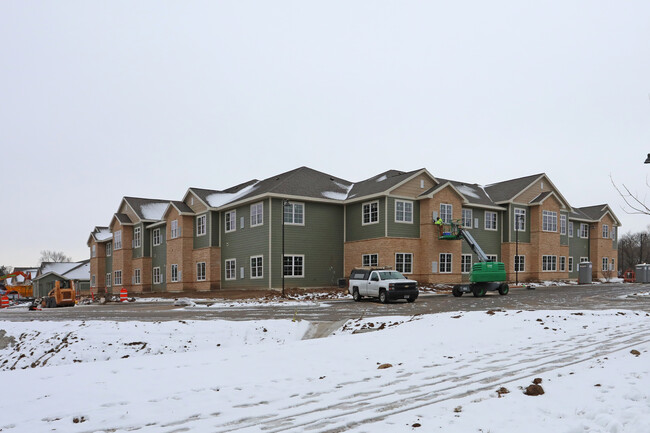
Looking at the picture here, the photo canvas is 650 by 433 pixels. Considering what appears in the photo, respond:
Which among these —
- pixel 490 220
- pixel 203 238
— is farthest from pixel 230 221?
pixel 490 220

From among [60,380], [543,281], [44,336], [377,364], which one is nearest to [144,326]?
[44,336]

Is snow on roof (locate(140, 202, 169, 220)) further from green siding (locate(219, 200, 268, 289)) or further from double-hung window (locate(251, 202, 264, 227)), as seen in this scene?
double-hung window (locate(251, 202, 264, 227))

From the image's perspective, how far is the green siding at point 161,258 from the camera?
5159 cm

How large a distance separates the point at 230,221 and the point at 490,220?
23.2m

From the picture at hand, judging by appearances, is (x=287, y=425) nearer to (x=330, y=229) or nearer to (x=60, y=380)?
(x=60, y=380)

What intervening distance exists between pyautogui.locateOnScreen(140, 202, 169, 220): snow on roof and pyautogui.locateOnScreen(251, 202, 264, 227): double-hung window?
19.3 meters

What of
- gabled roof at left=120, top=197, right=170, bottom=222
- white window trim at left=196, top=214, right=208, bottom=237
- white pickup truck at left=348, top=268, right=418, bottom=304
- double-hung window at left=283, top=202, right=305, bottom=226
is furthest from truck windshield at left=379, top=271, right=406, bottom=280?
gabled roof at left=120, top=197, right=170, bottom=222

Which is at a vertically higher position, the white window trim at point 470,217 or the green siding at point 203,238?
the white window trim at point 470,217

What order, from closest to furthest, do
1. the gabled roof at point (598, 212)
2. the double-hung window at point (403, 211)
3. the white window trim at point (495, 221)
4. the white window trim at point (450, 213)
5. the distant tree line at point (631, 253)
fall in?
1. the double-hung window at point (403, 211)
2. the white window trim at point (450, 213)
3. the white window trim at point (495, 221)
4. the gabled roof at point (598, 212)
5. the distant tree line at point (631, 253)

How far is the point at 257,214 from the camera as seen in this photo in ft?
132

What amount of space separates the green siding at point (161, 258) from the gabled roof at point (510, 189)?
104ft

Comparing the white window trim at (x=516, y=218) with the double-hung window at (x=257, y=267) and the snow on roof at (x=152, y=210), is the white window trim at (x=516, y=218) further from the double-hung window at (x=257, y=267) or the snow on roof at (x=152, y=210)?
the snow on roof at (x=152, y=210)

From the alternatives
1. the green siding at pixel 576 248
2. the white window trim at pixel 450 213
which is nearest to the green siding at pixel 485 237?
the white window trim at pixel 450 213

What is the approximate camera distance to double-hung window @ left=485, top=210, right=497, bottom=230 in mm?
48438
